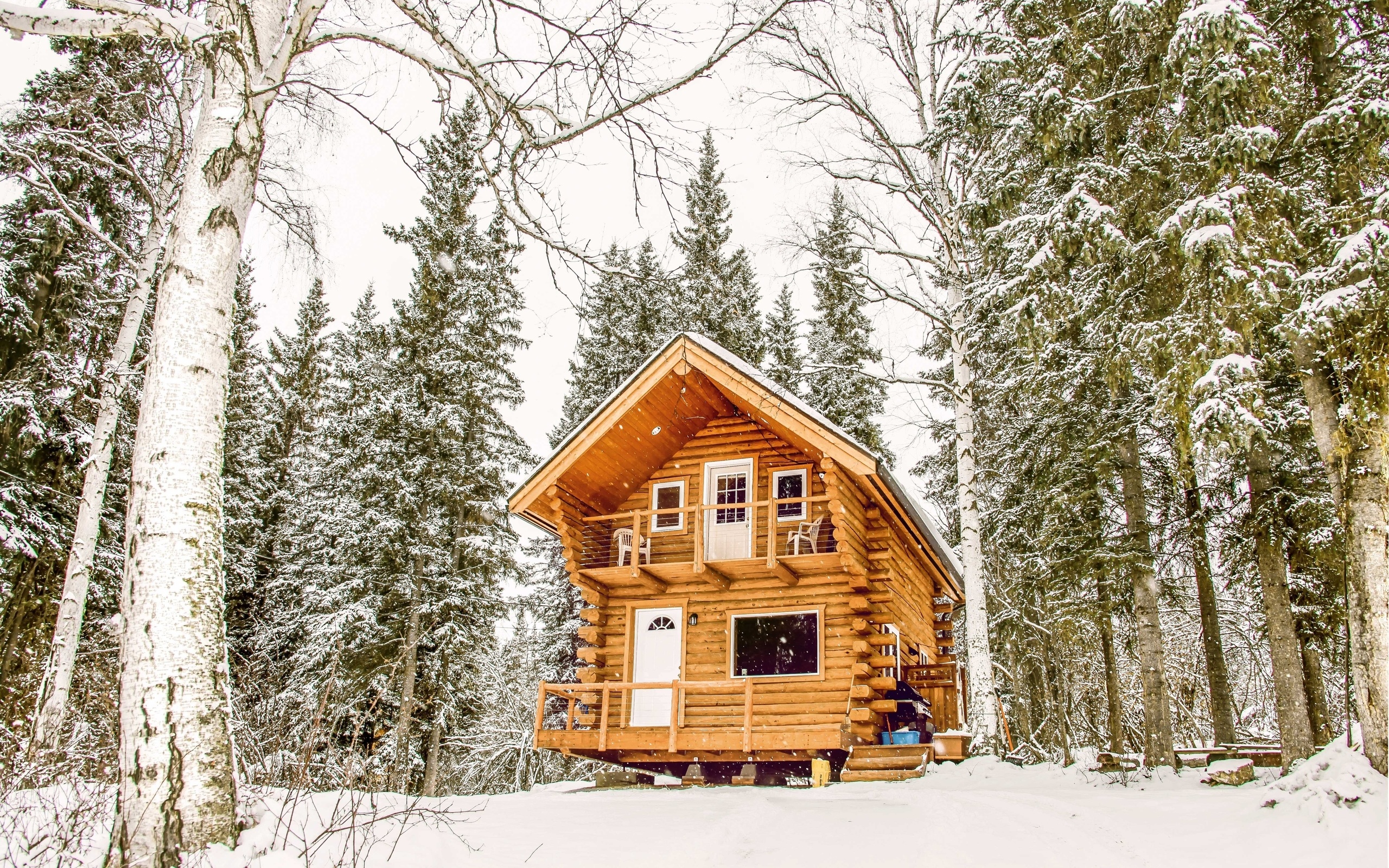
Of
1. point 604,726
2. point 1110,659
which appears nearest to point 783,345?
point 1110,659

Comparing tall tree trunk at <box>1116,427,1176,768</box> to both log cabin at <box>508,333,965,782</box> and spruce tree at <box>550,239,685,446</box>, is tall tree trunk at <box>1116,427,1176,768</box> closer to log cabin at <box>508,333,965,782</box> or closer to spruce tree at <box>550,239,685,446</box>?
log cabin at <box>508,333,965,782</box>

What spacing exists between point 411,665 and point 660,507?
9.02 m

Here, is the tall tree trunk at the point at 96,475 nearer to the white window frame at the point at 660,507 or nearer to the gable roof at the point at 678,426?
the gable roof at the point at 678,426

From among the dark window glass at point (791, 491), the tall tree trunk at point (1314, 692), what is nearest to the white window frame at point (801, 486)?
the dark window glass at point (791, 491)

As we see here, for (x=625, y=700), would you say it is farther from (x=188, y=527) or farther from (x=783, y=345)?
(x=783, y=345)

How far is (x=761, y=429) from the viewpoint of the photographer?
619 inches

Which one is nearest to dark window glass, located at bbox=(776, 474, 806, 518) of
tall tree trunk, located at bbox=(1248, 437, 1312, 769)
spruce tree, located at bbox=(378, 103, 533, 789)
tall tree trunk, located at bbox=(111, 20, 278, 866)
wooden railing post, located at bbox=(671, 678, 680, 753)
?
wooden railing post, located at bbox=(671, 678, 680, 753)

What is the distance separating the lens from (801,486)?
15.5 m

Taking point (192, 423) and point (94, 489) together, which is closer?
point (192, 423)

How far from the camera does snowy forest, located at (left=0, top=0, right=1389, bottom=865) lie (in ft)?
18.4

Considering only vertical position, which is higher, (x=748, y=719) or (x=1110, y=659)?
(x=1110, y=659)

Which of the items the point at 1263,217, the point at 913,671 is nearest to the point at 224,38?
the point at 1263,217

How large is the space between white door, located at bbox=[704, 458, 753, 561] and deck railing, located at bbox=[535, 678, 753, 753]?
2.56 meters

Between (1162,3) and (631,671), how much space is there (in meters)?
13.0
